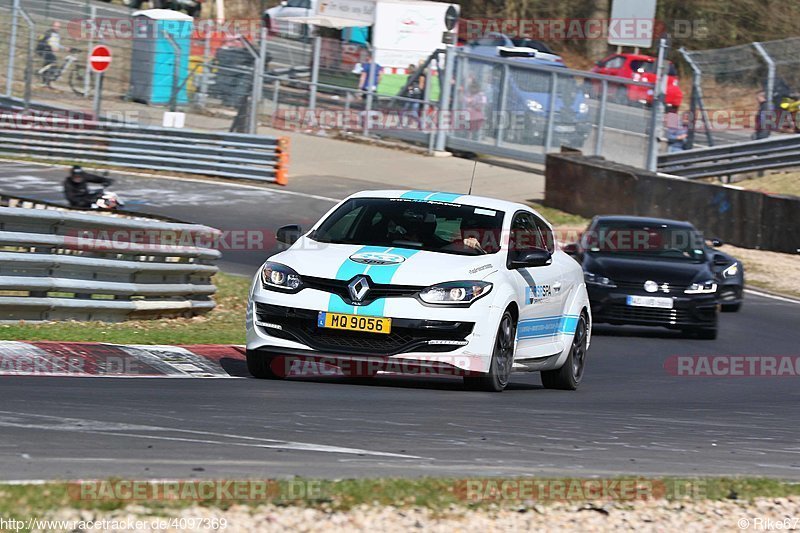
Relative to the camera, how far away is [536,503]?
5812mm

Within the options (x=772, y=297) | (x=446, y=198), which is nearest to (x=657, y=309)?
(x=772, y=297)

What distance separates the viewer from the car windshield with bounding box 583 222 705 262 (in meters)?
16.4

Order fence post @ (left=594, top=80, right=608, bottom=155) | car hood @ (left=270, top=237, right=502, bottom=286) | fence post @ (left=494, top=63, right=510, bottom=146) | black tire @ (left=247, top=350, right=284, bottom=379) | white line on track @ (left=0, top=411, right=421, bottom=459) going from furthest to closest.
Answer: fence post @ (left=494, top=63, right=510, bottom=146)
fence post @ (left=594, top=80, right=608, bottom=155)
black tire @ (left=247, top=350, right=284, bottom=379)
car hood @ (left=270, top=237, right=502, bottom=286)
white line on track @ (left=0, top=411, right=421, bottom=459)

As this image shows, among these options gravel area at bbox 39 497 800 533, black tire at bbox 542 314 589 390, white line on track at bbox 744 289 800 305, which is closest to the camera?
gravel area at bbox 39 497 800 533

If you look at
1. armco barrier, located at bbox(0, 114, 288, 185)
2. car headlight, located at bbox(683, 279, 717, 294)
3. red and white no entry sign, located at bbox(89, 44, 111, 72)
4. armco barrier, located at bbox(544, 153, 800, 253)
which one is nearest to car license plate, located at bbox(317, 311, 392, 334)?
car headlight, located at bbox(683, 279, 717, 294)

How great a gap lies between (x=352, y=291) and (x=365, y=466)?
2776 millimetres

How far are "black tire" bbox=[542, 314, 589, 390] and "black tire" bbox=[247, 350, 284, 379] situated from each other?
2.42 meters

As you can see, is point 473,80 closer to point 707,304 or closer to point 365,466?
point 707,304

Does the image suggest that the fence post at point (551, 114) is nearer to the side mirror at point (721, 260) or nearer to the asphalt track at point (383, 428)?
the side mirror at point (721, 260)

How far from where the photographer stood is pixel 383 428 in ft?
24.4

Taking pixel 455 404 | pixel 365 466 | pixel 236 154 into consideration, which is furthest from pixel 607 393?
pixel 236 154

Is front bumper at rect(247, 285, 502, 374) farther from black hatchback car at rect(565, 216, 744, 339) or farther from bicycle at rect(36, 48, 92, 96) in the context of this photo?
bicycle at rect(36, 48, 92, 96)

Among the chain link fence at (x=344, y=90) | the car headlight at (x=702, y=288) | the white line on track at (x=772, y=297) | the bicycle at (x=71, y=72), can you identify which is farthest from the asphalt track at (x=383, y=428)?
the bicycle at (x=71, y=72)

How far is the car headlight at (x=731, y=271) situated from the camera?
1747 cm
